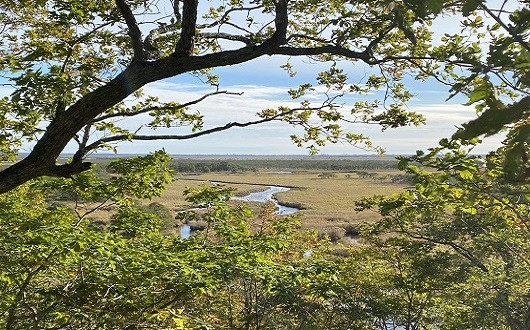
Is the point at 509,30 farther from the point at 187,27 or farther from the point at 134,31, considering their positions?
the point at 134,31

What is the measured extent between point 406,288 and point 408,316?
0.70 metres

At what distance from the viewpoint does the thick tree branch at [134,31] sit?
11.4ft

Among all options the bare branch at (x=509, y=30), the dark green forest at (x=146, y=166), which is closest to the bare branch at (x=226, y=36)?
the dark green forest at (x=146, y=166)

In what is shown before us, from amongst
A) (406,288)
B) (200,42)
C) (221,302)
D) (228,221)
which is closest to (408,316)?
(406,288)

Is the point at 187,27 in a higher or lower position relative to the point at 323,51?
higher

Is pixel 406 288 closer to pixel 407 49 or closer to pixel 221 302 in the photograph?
pixel 221 302

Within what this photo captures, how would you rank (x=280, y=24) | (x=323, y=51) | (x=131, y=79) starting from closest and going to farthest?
(x=131, y=79), (x=280, y=24), (x=323, y=51)

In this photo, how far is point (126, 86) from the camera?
3404mm

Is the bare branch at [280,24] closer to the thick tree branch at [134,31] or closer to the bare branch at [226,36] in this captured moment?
the bare branch at [226,36]

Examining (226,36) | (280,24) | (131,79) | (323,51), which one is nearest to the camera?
(131,79)

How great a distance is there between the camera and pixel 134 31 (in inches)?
140

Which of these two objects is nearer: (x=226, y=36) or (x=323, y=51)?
(x=323, y=51)

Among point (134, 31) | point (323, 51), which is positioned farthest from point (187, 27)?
point (323, 51)

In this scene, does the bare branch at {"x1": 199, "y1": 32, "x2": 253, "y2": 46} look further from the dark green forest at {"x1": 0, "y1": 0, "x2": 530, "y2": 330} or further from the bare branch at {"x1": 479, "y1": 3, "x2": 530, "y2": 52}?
the bare branch at {"x1": 479, "y1": 3, "x2": 530, "y2": 52}
